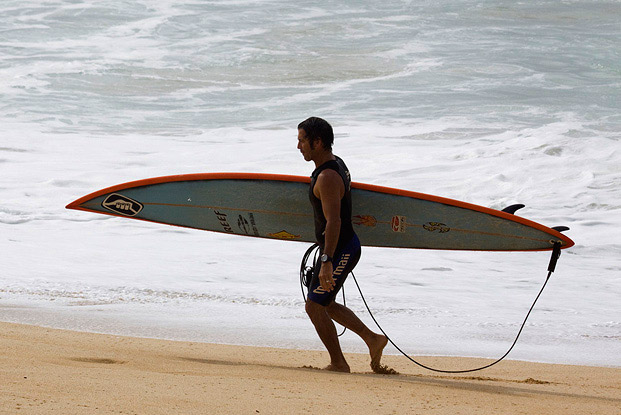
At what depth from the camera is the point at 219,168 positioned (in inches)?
463

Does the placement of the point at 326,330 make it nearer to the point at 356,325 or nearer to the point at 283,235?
the point at 356,325

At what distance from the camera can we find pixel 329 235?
358 cm

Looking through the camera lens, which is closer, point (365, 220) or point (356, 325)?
point (356, 325)

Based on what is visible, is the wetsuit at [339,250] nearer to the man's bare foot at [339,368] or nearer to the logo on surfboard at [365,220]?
the man's bare foot at [339,368]

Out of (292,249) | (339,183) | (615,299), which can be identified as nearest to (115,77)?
(292,249)

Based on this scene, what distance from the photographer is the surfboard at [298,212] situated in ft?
15.1

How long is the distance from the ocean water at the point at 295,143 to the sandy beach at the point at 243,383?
0.45m

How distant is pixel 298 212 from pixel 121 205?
111cm

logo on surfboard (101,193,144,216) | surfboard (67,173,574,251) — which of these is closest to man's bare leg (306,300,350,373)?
surfboard (67,173,574,251)

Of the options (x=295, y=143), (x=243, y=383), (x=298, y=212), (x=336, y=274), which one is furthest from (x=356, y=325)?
(x=295, y=143)

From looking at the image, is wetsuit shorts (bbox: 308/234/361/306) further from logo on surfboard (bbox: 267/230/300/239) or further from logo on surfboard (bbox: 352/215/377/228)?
logo on surfboard (bbox: 267/230/300/239)

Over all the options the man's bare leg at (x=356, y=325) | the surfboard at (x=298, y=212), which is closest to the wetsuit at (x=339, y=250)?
the man's bare leg at (x=356, y=325)

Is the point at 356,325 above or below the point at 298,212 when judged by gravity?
below

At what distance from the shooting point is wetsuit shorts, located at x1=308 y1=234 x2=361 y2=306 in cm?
376
